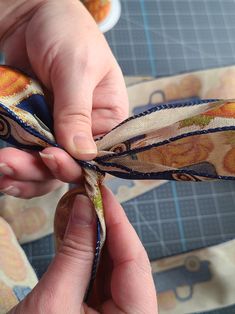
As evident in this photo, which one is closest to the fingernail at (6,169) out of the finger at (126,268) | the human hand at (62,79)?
the human hand at (62,79)

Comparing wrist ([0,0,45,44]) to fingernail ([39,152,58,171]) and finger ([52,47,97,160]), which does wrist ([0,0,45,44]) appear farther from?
fingernail ([39,152,58,171])

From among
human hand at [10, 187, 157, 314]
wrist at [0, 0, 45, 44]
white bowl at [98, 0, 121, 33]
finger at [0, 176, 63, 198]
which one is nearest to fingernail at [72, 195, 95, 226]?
human hand at [10, 187, 157, 314]

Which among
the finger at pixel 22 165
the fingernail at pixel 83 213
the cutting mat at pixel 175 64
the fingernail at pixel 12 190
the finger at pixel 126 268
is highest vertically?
the finger at pixel 22 165

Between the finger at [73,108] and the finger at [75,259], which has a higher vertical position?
the finger at [73,108]

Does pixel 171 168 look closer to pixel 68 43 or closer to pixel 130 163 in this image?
pixel 130 163

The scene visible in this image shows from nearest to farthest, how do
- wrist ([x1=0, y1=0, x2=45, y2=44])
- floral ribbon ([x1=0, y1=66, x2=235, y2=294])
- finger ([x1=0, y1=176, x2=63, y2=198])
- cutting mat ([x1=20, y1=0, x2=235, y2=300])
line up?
floral ribbon ([x1=0, y1=66, x2=235, y2=294]) < finger ([x1=0, y1=176, x2=63, y2=198]) < wrist ([x1=0, y1=0, x2=45, y2=44]) < cutting mat ([x1=20, y1=0, x2=235, y2=300])

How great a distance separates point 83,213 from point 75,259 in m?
0.05

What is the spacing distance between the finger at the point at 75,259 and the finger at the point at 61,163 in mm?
29

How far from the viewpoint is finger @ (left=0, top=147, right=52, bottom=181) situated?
47 cm

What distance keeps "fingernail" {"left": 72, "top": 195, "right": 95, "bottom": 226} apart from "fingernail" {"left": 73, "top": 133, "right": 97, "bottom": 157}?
0.17 ft

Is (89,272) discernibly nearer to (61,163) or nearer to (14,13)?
(61,163)

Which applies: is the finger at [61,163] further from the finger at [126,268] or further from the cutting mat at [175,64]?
the cutting mat at [175,64]

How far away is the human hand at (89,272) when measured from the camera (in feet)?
1.39

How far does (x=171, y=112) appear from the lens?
437mm
